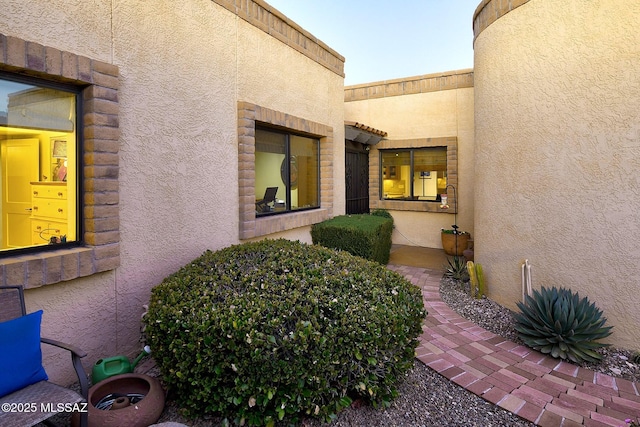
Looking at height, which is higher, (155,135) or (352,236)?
(155,135)

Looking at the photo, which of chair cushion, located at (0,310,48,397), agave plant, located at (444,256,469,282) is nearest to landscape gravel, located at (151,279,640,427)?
chair cushion, located at (0,310,48,397)

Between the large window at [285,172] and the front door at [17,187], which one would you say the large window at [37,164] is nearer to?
the front door at [17,187]

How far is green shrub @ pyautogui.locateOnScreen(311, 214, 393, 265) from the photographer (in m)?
6.39

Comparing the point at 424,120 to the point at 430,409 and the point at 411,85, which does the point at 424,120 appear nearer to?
the point at 411,85

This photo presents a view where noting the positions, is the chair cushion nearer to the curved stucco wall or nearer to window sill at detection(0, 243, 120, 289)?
window sill at detection(0, 243, 120, 289)

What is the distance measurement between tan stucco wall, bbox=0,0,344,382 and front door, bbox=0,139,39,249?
0.50 m

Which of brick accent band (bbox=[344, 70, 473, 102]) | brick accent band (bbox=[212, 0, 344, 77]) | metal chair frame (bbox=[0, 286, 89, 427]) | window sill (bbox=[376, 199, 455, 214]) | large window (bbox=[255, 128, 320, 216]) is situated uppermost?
brick accent band (bbox=[344, 70, 473, 102])

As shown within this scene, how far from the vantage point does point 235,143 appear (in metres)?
4.77

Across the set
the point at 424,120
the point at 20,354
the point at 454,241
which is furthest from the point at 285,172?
the point at 424,120

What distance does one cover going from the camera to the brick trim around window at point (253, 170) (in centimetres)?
482

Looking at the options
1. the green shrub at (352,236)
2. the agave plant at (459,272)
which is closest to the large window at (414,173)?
the green shrub at (352,236)

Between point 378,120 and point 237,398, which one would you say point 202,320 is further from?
point 378,120

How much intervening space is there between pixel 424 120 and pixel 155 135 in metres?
7.73

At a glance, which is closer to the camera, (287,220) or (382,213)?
(287,220)
